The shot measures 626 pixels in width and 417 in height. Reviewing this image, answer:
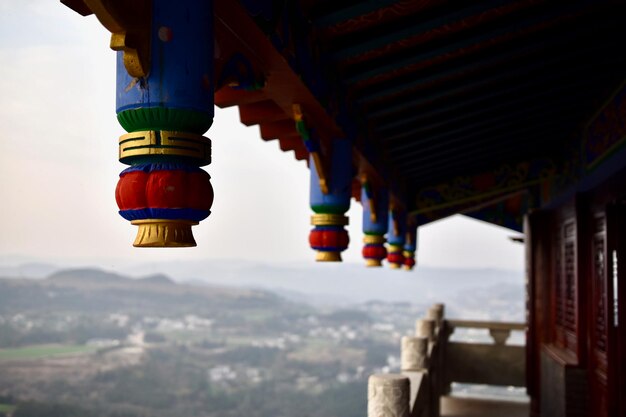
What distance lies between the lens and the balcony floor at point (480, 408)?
8.34m

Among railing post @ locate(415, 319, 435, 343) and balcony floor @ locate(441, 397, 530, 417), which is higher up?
railing post @ locate(415, 319, 435, 343)

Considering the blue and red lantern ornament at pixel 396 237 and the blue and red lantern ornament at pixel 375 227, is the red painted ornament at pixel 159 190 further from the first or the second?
the blue and red lantern ornament at pixel 396 237

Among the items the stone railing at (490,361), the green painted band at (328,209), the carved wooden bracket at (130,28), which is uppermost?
the carved wooden bracket at (130,28)

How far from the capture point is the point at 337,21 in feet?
7.95

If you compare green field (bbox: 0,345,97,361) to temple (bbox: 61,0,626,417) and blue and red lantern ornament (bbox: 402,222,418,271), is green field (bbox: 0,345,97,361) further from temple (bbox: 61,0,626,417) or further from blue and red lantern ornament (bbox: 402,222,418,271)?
temple (bbox: 61,0,626,417)

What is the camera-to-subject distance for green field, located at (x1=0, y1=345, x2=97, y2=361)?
26.8 m

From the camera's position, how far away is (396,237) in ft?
23.7

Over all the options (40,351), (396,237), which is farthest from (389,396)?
(40,351)

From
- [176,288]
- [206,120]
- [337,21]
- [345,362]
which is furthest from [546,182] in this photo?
[176,288]

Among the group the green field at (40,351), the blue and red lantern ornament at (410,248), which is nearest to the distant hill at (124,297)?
the green field at (40,351)

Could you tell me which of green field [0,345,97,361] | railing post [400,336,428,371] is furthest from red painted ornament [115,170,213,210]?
green field [0,345,97,361]

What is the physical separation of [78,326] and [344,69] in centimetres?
3179

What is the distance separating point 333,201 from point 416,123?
1.46 m

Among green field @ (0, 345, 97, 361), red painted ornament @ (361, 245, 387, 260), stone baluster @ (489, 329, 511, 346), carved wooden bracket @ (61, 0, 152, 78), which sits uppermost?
carved wooden bracket @ (61, 0, 152, 78)
